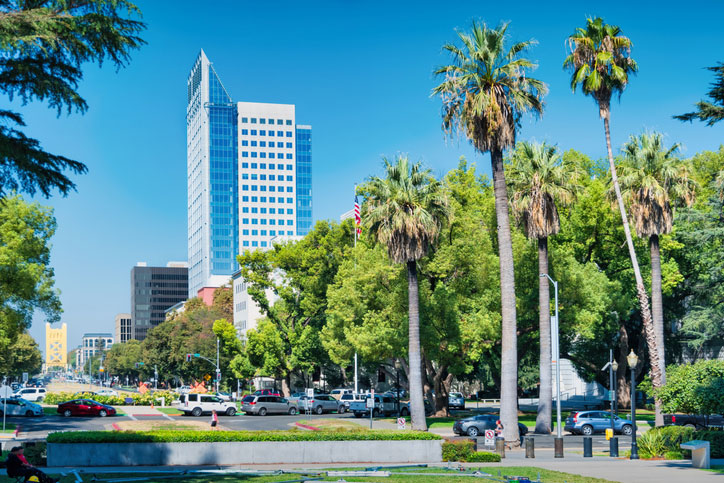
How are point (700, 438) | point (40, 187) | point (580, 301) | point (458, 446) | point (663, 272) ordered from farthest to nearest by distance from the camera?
point (663, 272) < point (580, 301) < point (700, 438) < point (458, 446) < point (40, 187)

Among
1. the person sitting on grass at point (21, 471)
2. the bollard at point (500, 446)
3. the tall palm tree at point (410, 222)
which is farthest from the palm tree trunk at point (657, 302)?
the person sitting on grass at point (21, 471)

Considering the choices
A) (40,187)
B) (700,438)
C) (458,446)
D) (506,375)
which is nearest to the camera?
(40,187)

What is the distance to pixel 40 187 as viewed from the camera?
776 inches

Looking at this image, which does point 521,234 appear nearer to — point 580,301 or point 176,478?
point 580,301

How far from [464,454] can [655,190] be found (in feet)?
68.2

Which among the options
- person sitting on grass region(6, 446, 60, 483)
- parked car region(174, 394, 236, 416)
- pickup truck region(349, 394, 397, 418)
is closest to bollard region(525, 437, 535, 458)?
person sitting on grass region(6, 446, 60, 483)

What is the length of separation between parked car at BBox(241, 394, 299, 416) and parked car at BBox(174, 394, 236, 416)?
2259 millimetres

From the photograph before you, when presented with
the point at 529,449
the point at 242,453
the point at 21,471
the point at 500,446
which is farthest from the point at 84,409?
the point at 21,471

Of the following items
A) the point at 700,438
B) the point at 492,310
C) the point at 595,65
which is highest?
the point at 595,65

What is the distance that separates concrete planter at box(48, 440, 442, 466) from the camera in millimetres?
26906

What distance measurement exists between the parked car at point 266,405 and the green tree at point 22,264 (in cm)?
1813

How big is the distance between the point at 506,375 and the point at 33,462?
65.7ft

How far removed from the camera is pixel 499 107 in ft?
116

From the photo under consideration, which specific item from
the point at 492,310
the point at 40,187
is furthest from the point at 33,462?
the point at 492,310
